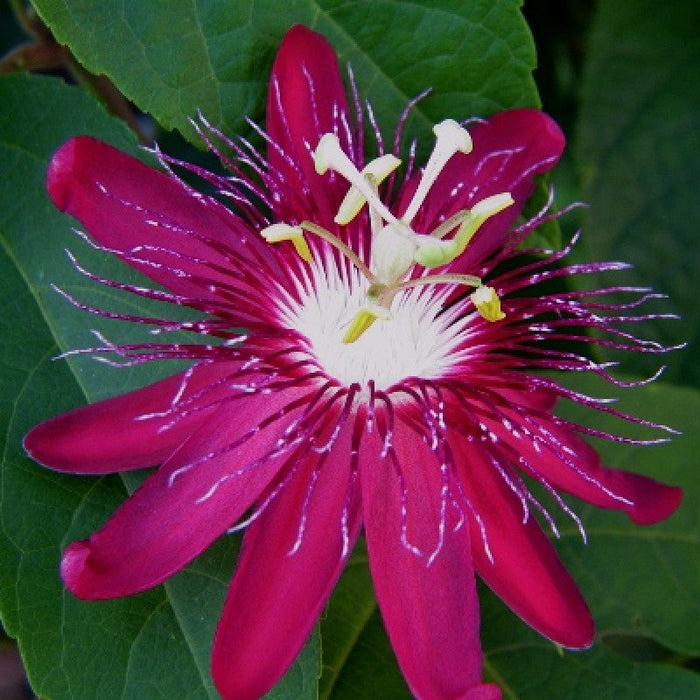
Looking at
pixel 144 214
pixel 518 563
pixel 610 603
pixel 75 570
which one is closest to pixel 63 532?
pixel 75 570

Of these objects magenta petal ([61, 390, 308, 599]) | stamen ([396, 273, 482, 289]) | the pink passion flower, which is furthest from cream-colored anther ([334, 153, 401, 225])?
magenta petal ([61, 390, 308, 599])

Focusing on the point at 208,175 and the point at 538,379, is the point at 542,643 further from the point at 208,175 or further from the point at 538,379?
the point at 208,175

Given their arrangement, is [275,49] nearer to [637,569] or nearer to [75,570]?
[75,570]

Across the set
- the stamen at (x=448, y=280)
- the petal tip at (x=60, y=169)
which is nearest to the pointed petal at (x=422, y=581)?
the stamen at (x=448, y=280)

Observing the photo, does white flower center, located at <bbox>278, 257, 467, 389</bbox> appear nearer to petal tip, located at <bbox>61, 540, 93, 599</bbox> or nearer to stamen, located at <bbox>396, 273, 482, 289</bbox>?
stamen, located at <bbox>396, 273, 482, 289</bbox>

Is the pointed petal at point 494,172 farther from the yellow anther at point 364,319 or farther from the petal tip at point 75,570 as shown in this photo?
the petal tip at point 75,570

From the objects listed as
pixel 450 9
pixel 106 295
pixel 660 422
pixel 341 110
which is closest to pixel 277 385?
pixel 106 295
